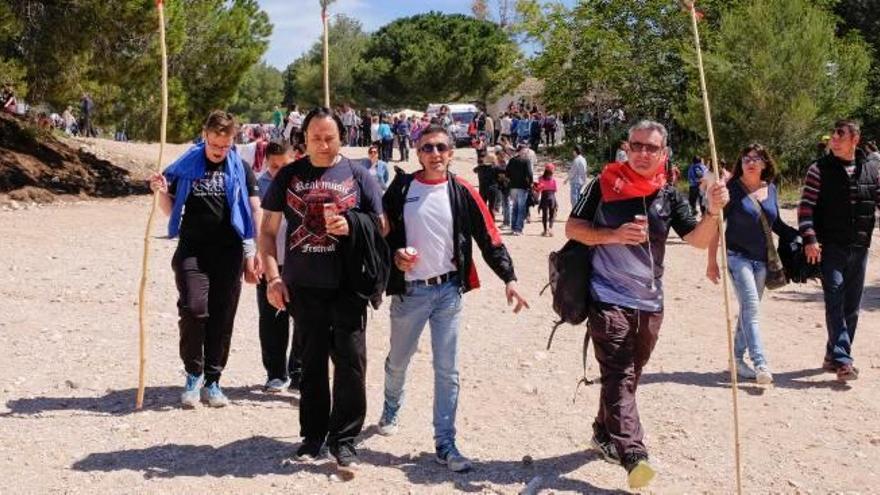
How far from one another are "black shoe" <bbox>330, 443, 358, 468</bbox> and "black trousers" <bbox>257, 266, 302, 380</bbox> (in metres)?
1.51

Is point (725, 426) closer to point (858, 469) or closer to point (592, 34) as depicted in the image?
point (858, 469)

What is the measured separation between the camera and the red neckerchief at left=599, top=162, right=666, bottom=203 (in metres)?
4.84

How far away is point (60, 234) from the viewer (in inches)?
567

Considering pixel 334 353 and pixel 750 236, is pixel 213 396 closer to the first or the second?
pixel 334 353

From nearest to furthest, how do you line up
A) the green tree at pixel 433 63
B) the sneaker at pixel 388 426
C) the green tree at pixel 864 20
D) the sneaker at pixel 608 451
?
the sneaker at pixel 608 451 < the sneaker at pixel 388 426 < the green tree at pixel 864 20 < the green tree at pixel 433 63

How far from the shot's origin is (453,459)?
5.04 meters

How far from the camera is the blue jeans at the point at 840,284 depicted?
720cm

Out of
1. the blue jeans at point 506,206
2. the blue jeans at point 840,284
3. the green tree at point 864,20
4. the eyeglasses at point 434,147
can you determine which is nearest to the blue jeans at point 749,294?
the blue jeans at point 840,284

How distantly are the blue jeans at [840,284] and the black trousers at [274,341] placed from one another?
13.3 ft

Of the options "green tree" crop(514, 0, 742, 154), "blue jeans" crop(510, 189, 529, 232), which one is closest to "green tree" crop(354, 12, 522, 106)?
"green tree" crop(514, 0, 742, 154)

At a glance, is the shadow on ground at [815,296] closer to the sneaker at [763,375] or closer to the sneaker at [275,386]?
the sneaker at [763,375]

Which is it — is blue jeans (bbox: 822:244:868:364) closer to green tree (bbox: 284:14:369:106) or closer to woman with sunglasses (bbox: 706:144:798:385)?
woman with sunglasses (bbox: 706:144:798:385)

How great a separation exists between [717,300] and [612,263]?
21.6 ft

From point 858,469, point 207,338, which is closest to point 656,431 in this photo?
point 858,469
